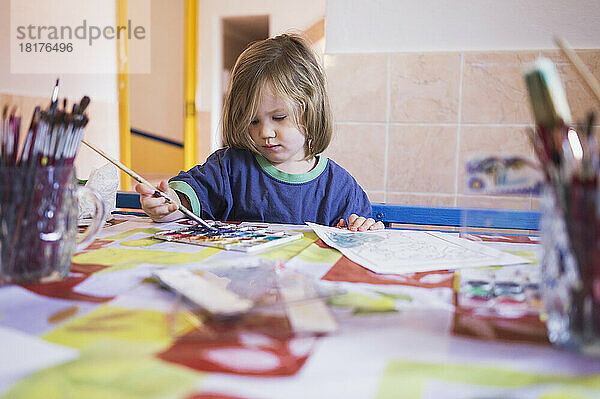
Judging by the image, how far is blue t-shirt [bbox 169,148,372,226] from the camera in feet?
3.96

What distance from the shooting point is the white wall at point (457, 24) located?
1707 mm

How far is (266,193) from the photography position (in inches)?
48.2

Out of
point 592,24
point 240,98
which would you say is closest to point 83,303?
point 240,98

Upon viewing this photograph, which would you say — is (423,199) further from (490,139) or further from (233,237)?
(233,237)

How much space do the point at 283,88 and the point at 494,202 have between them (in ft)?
2.40

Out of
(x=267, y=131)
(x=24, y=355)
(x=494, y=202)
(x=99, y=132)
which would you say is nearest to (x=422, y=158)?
(x=267, y=131)

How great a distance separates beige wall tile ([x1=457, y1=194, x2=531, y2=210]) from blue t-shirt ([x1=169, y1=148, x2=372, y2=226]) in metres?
0.67

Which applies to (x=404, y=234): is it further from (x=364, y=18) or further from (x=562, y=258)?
(x=364, y=18)

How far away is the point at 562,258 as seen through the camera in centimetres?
35

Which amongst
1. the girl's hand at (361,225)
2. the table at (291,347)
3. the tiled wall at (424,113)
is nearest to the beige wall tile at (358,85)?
the tiled wall at (424,113)

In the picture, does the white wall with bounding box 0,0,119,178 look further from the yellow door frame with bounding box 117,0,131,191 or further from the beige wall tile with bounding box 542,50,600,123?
the beige wall tile with bounding box 542,50,600,123

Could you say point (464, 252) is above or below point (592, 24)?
below

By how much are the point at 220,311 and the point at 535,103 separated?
0.86ft

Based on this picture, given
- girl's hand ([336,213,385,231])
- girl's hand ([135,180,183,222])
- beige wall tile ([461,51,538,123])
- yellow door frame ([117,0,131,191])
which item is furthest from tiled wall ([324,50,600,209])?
yellow door frame ([117,0,131,191])
